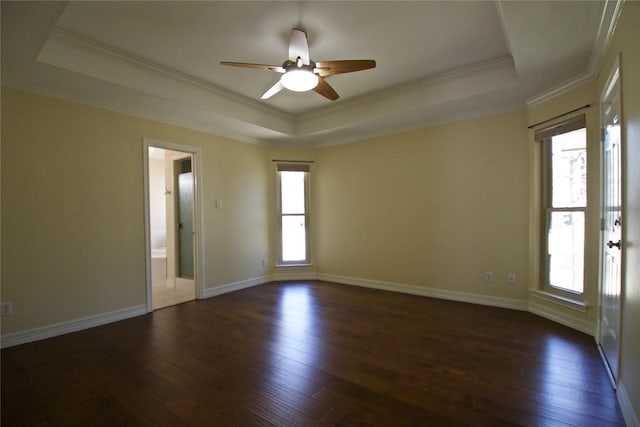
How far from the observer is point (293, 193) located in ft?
18.0

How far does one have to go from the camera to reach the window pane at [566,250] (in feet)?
9.98

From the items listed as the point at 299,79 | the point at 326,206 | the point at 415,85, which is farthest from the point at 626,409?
the point at 326,206

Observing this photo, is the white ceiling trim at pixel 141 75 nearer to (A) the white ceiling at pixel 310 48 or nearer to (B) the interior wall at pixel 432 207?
(A) the white ceiling at pixel 310 48

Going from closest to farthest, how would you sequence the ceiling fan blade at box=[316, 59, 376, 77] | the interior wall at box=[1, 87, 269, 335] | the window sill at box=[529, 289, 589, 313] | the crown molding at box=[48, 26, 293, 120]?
the ceiling fan blade at box=[316, 59, 376, 77], the crown molding at box=[48, 26, 293, 120], the interior wall at box=[1, 87, 269, 335], the window sill at box=[529, 289, 589, 313]

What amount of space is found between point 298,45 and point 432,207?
111 inches

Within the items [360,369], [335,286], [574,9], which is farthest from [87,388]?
[574,9]

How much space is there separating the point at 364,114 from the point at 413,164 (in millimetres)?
1031

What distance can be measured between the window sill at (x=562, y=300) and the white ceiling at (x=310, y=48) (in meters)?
2.18

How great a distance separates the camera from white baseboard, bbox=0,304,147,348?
2719 millimetres

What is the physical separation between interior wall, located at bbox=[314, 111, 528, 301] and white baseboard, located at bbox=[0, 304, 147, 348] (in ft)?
9.81

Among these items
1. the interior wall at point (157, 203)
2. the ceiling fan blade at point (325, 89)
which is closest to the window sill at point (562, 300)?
the ceiling fan blade at point (325, 89)

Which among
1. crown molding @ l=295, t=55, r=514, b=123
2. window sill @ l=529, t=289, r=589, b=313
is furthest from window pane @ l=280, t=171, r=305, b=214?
window sill @ l=529, t=289, r=589, b=313

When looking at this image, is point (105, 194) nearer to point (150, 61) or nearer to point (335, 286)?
point (150, 61)

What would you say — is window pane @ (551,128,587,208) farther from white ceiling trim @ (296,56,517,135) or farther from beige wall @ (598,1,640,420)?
beige wall @ (598,1,640,420)
